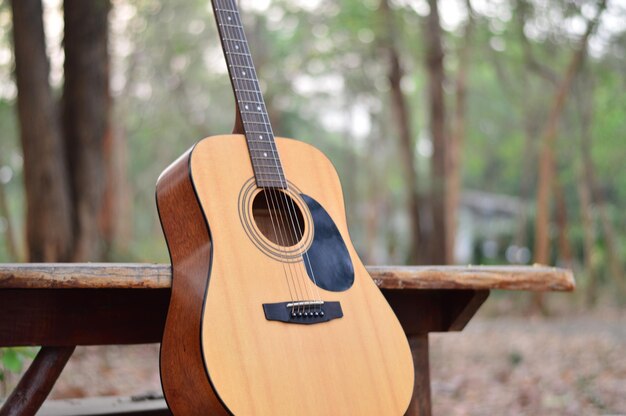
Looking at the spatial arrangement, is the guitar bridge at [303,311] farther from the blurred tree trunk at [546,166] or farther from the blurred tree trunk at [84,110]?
the blurred tree trunk at [546,166]

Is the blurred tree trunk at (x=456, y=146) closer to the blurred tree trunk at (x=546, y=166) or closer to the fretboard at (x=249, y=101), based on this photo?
the blurred tree trunk at (x=546, y=166)

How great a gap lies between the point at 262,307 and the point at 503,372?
4960mm

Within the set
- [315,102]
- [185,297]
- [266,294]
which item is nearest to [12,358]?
[185,297]

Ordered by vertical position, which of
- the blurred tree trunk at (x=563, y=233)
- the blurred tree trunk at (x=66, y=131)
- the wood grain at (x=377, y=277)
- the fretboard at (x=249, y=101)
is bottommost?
the blurred tree trunk at (x=563, y=233)

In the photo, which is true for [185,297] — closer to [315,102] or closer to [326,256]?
[326,256]

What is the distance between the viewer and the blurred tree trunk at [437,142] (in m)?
12.0

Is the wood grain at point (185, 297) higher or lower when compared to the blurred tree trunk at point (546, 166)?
higher

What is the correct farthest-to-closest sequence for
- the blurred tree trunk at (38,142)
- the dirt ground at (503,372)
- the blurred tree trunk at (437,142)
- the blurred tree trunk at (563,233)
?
the blurred tree trunk at (563,233), the blurred tree trunk at (437,142), the blurred tree trunk at (38,142), the dirt ground at (503,372)

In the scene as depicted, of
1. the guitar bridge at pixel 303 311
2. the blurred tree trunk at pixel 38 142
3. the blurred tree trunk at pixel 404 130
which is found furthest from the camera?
the blurred tree trunk at pixel 404 130

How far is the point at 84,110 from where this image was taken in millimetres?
6555

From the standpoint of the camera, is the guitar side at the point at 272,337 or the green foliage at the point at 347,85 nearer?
the guitar side at the point at 272,337

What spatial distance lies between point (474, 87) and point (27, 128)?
19.3 m

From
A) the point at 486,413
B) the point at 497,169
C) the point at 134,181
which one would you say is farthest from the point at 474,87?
the point at 486,413

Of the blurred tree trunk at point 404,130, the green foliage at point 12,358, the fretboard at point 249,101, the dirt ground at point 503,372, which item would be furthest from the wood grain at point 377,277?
the blurred tree trunk at point 404,130
